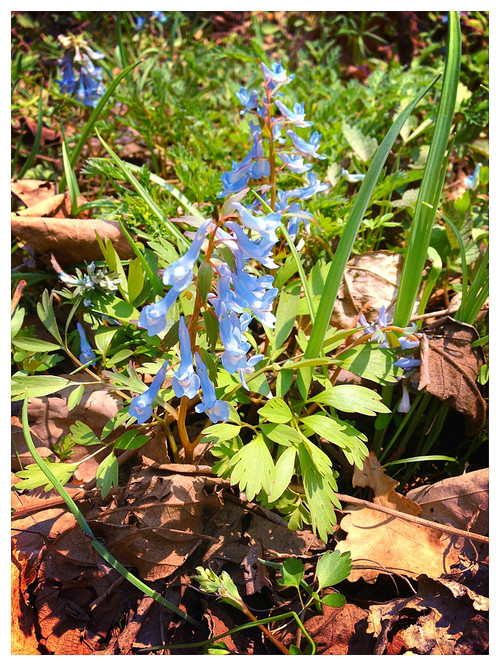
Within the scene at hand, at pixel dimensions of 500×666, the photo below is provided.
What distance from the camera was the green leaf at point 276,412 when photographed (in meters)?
1.53

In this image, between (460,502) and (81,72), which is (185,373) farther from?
(81,72)

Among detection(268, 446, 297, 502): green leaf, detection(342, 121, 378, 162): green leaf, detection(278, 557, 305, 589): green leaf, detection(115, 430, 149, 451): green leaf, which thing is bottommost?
detection(278, 557, 305, 589): green leaf

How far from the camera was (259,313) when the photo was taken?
1.37 metres

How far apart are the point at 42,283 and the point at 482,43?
346cm

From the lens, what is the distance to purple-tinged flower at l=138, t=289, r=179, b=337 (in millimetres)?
1248

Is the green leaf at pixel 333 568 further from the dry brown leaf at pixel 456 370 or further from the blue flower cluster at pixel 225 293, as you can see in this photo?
the dry brown leaf at pixel 456 370

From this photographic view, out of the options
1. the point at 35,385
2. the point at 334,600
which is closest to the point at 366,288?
the point at 334,600

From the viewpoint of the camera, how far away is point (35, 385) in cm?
174

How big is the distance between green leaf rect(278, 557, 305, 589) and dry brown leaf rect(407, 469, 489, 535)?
56 centimetres

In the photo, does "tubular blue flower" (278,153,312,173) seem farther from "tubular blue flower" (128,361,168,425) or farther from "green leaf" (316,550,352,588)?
"green leaf" (316,550,352,588)

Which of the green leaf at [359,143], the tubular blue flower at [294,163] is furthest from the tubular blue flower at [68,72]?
the tubular blue flower at [294,163]

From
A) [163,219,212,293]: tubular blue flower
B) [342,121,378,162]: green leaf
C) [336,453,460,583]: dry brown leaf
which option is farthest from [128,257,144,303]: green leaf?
[342,121,378,162]: green leaf

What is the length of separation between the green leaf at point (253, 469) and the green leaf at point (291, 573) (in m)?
0.24

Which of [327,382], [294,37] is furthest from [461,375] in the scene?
[294,37]
